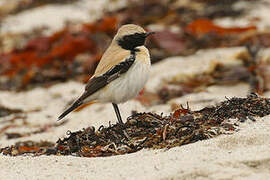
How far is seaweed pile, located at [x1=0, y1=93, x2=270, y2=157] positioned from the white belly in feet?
0.98

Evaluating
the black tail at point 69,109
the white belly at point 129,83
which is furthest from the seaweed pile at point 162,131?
the black tail at point 69,109

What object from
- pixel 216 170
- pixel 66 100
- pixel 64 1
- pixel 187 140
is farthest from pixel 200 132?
pixel 64 1

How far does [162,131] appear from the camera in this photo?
4859mm

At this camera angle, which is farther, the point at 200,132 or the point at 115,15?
the point at 115,15

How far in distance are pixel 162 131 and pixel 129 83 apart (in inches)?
36.6

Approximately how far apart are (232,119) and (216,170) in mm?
1098

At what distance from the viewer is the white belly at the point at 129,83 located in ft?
18.5

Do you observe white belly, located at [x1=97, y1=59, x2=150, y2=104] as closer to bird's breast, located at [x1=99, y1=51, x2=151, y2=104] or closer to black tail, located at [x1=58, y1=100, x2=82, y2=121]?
bird's breast, located at [x1=99, y1=51, x2=151, y2=104]

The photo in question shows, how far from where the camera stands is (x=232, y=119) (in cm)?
485

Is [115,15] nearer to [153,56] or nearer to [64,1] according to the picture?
[64,1]

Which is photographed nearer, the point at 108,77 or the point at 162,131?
the point at 162,131

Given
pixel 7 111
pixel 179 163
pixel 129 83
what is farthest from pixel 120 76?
pixel 7 111

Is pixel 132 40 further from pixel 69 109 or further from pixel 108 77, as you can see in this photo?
pixel 69 109

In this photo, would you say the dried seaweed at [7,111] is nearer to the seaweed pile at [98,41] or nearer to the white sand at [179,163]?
the seaweed pile at [98,41]
